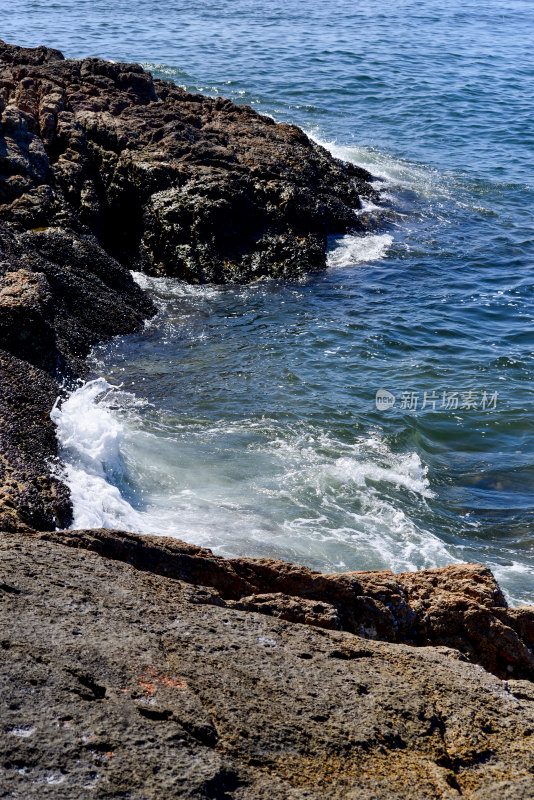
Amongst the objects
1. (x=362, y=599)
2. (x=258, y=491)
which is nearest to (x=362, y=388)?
(x=258, y=491)

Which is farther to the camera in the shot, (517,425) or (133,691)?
(517,425)

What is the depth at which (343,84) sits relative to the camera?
28.5 m

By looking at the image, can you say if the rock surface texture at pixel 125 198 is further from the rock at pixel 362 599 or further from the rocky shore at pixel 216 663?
the rock at pixel 362 599

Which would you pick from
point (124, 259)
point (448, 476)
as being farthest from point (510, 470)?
point (124, 259)

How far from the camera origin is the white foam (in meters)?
16.2

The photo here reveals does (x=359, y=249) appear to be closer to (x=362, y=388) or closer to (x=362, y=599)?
(x=362, y=388)

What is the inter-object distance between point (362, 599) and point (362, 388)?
676cm

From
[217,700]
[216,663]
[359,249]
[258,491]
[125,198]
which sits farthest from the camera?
[359,249]

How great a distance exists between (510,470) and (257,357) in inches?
173

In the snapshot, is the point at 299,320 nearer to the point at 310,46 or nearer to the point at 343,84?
the point at 343,84

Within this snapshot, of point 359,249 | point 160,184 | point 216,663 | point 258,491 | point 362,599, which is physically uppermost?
point 160,184

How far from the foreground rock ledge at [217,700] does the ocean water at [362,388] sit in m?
2.30

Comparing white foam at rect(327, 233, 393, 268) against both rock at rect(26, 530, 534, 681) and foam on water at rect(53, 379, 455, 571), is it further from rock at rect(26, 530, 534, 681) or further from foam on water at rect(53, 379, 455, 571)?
rock at rect(26, 530, 534, 681)

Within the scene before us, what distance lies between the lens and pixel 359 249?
16703 millimetres
